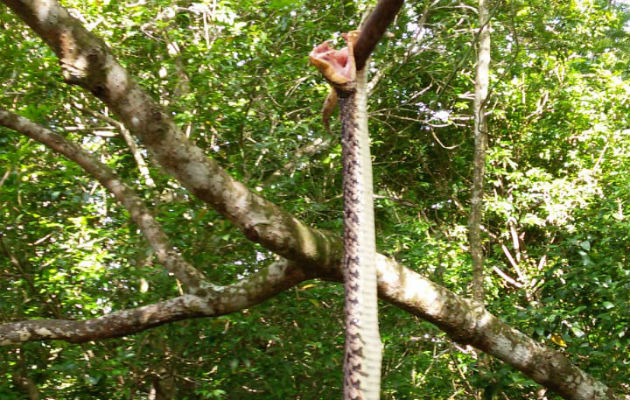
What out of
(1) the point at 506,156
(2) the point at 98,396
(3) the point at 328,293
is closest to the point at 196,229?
(3) the point at 328,293

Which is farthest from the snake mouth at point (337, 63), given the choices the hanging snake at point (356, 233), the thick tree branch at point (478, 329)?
the thick tree branch at point (478, 329)

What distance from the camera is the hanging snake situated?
135 cm

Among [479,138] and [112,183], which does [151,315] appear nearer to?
[112,183]

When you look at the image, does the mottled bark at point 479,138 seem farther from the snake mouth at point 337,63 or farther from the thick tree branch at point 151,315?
the snake mouth at point 337,63

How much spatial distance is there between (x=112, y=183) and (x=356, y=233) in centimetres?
146

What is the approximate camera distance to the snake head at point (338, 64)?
5.04 ft

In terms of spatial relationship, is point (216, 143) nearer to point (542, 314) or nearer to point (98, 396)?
point (98, 396)

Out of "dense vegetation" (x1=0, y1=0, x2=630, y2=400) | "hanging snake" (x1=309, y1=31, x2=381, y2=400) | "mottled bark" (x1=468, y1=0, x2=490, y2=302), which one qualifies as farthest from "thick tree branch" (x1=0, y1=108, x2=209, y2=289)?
"mottled bark" (x1=468, y1=0, x2=490, y2=302)

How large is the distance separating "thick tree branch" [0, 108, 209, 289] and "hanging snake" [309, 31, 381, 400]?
1.07 metres

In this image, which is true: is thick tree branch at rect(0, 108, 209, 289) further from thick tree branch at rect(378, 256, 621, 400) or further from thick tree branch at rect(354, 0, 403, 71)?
thick tree branch at rect(354, 0, 403, 71)

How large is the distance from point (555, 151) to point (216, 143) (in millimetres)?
3521

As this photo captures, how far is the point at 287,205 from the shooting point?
3307 mm

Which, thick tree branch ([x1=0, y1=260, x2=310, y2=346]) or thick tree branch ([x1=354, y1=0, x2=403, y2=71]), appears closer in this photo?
thick tree branch ([x1=354, y1=0, x2=403, y2=71])

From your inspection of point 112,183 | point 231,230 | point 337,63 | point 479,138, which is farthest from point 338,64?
point 479,138
